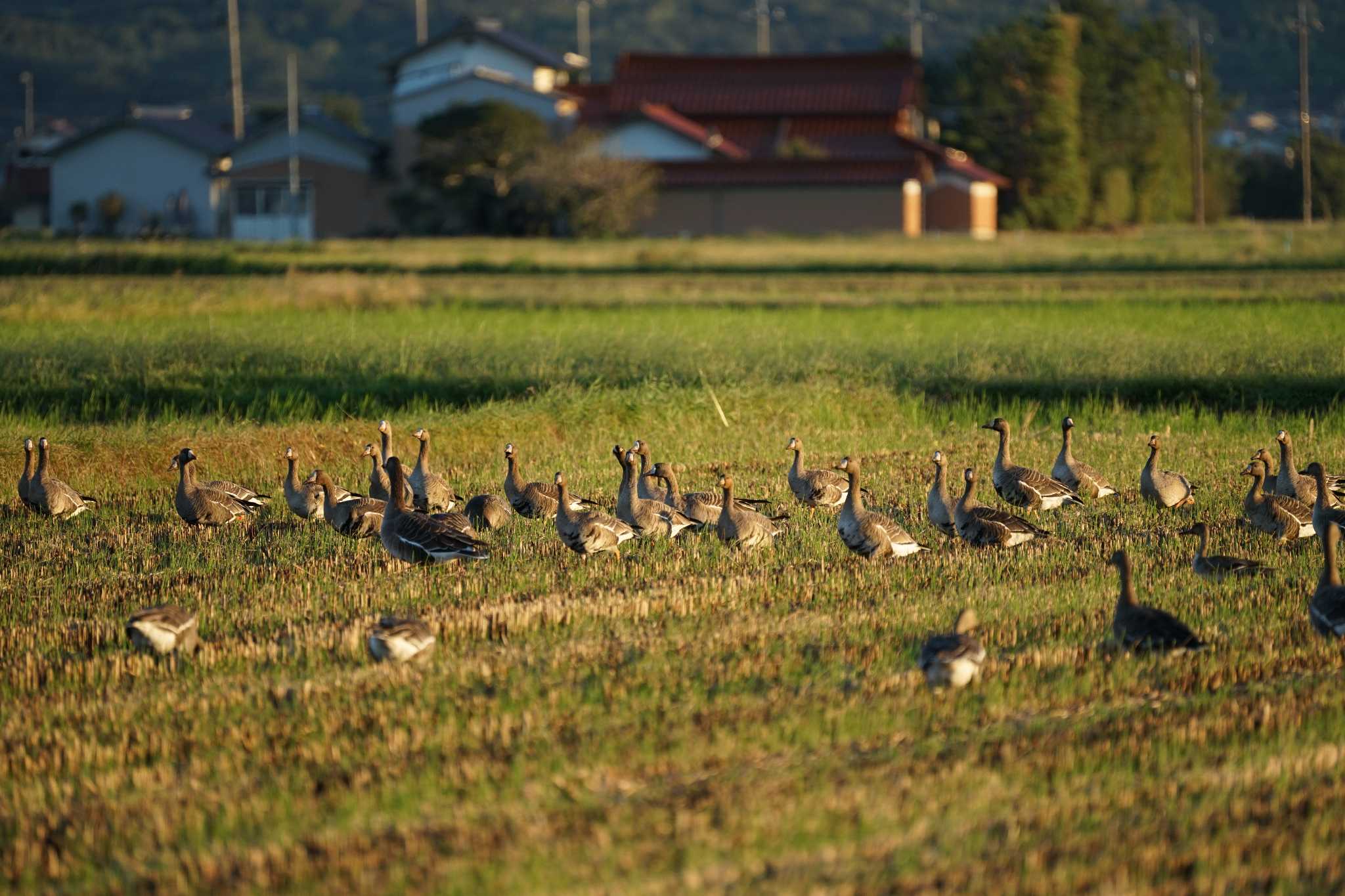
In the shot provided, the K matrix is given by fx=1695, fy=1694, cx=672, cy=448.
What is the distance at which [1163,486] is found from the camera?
13.4m

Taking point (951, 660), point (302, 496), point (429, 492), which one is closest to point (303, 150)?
point (429, 492)

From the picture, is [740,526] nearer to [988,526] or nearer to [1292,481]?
[988,526]

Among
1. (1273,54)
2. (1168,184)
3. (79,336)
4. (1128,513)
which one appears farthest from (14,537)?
(1273,54)

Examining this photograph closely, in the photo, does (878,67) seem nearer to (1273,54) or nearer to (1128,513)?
(1128,513)

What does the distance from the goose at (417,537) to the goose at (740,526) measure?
5.96 feet

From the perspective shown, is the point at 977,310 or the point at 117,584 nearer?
the point at 117,584

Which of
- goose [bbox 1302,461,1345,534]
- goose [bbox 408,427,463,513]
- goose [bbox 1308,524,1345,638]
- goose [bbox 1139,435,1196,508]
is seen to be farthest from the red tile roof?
goose [bbox 1308,524,1345,638]

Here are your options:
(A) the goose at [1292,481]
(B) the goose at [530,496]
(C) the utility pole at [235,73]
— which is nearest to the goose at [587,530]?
(B) the goose at [530,496]

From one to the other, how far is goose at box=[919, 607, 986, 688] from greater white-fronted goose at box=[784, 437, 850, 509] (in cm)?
567

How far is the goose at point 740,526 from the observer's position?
12141 millimetres

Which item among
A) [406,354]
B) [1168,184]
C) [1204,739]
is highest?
[1168,184]

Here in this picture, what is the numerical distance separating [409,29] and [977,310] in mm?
157435

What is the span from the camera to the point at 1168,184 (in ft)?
286

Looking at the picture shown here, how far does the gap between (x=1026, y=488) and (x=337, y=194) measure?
57.4 metres
